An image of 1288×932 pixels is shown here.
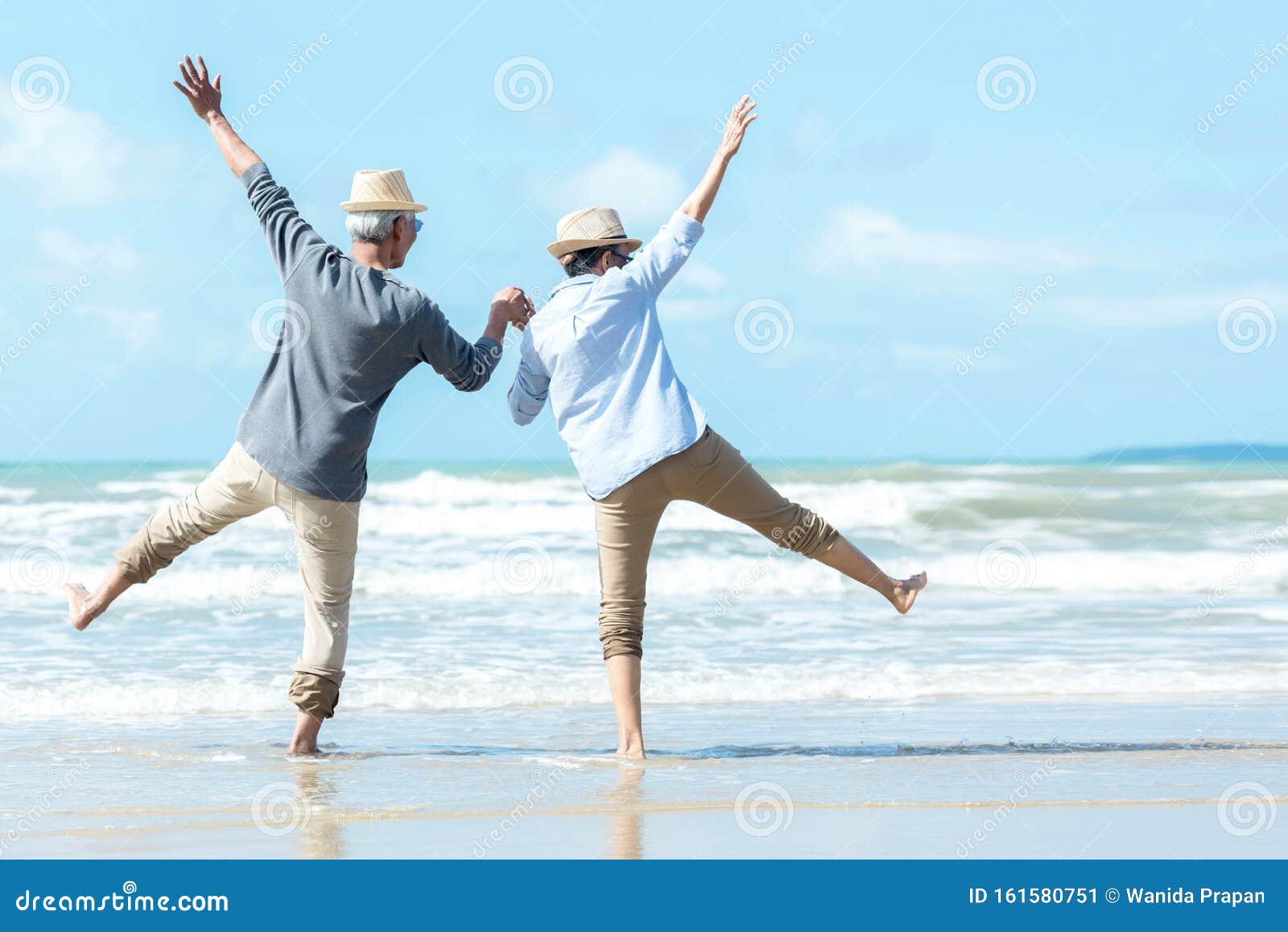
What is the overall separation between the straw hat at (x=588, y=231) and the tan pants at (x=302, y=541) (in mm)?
1124

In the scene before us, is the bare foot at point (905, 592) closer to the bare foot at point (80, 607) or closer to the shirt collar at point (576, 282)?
the shirt collar at point (576, 282)

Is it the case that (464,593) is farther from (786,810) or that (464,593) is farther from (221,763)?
(786,810)

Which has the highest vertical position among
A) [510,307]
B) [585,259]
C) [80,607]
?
[585,259]

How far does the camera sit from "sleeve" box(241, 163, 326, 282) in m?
4.57

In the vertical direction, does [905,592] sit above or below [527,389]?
below

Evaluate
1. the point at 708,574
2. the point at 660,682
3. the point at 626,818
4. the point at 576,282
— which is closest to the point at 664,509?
the point at 576,282

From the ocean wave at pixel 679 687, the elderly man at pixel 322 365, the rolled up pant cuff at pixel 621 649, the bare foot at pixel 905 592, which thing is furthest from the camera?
the ocean wave at pixel 679 687

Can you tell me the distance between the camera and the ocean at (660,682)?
4.39 metres

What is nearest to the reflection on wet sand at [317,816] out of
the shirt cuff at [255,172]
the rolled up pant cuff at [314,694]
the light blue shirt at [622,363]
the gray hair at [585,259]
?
the rolled up pant cuff at [314,694]

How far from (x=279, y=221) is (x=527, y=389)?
0.97m

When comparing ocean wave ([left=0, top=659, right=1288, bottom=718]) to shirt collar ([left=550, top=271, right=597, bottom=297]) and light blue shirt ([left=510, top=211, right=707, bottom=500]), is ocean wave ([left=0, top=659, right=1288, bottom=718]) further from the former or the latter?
shirt collar ([left=550, top=271, right=597, bottom=297])

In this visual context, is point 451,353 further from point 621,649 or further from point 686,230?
point 621,649

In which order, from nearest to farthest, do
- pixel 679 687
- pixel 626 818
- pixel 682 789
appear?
pixel 626 818, pixel 682 789, pixel 679 687

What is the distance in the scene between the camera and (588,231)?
4.68m
